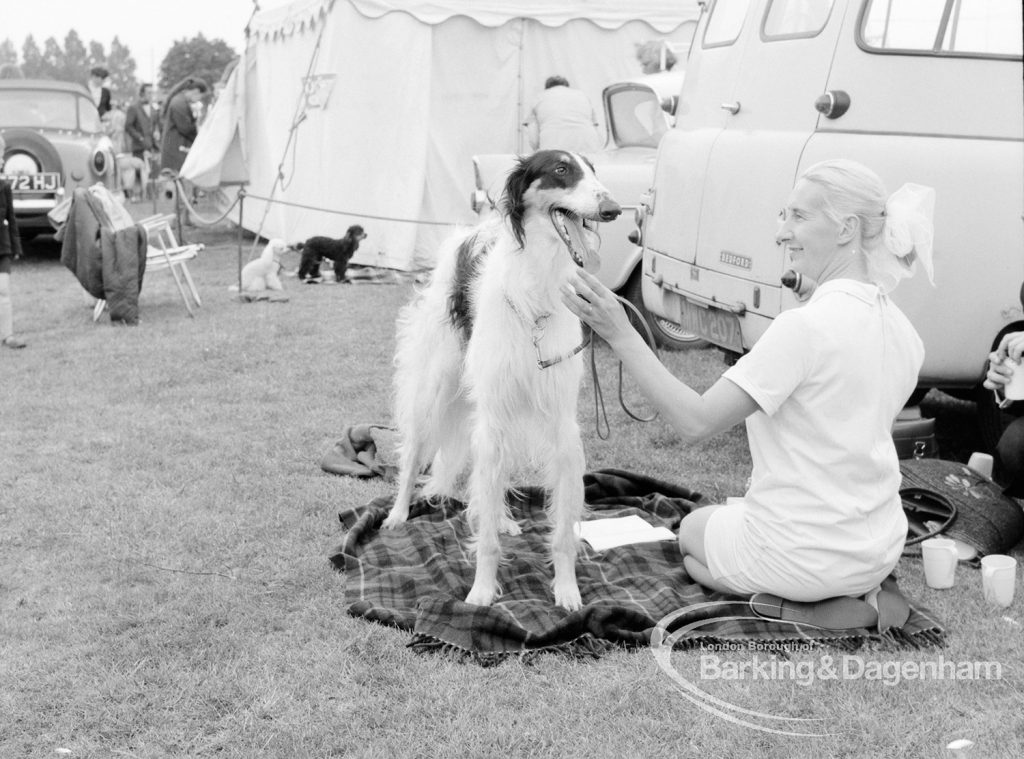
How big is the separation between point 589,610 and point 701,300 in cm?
243

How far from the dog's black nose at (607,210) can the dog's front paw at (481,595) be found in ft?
4.47

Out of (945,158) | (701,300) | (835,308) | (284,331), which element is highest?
(945,158)

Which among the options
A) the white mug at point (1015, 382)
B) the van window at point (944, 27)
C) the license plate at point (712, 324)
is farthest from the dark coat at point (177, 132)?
the white mug at point (1015, 382)

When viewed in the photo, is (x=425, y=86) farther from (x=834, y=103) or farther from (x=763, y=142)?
(x=834, y=103)

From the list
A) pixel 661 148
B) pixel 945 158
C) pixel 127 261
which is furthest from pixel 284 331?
pixel 945 158

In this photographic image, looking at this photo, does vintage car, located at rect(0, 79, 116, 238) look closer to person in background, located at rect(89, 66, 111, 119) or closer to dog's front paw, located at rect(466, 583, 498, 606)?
person in background, located at rect(89, 66, 111, 119)

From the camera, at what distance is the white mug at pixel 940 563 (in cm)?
387

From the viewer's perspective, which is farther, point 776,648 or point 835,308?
point 776,648

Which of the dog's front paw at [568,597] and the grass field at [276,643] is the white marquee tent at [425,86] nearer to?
the grass field at [276,643]

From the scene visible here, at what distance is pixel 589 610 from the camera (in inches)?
138

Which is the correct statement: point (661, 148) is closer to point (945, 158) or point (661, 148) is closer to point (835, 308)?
point (945, 158)

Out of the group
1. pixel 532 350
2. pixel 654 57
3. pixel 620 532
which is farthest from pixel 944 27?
pixel 654 57

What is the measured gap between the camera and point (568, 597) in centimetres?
377

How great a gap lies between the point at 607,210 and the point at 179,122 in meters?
14.7
